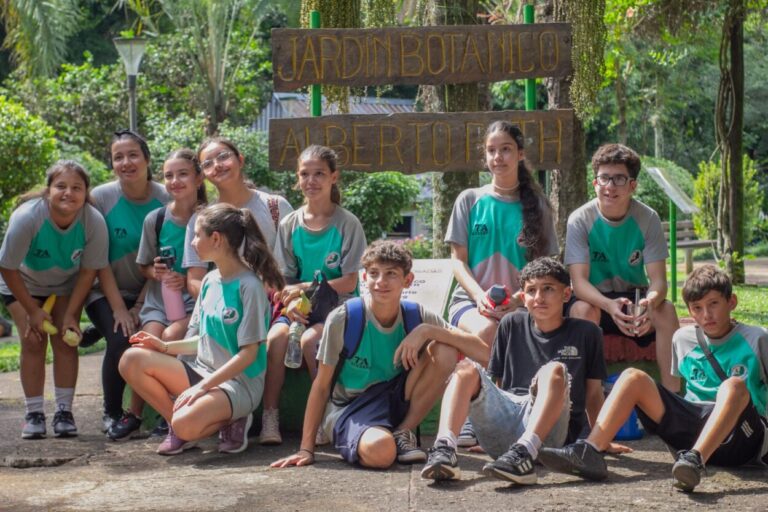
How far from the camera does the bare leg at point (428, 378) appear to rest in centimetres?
554

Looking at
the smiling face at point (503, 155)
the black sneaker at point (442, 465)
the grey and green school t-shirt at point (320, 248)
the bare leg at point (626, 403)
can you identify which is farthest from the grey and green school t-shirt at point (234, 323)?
the bare leg at point (626, 403)

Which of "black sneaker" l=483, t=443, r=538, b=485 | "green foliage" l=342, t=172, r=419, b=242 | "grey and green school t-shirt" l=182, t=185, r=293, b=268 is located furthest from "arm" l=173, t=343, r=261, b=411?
"green foliage" l=342, t=172, r=419, b=242

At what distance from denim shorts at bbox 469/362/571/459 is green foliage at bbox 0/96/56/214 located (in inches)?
441

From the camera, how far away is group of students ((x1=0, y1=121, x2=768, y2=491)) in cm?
503

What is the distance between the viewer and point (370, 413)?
5.48 metres

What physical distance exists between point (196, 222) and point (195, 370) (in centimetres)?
73

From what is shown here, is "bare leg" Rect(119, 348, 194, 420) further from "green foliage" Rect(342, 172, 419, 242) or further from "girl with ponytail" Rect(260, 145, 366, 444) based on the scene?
"green foliage" Rect(342, 172, 419, 242)

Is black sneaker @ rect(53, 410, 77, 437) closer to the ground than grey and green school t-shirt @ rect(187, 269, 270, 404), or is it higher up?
closer to the ground

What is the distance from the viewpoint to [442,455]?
484cm

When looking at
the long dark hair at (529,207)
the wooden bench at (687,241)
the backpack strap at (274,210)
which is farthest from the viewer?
the wooden bench at (687,241)

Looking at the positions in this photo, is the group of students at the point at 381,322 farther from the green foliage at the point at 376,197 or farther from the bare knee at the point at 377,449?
the green foliage at the point at 376,197

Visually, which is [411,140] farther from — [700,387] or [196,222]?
[700,387]

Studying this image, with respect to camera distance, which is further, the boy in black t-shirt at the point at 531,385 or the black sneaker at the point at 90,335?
the black sneaker at the point at 90,335

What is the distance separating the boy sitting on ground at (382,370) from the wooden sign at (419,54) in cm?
236
